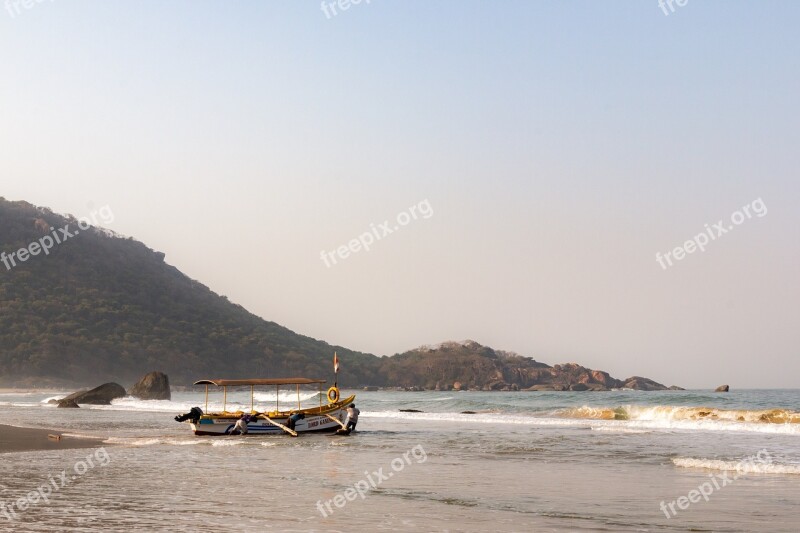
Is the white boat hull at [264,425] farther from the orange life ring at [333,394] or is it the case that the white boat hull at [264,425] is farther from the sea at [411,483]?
the orange life ring at [333,394]

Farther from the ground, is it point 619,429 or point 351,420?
point 351,420

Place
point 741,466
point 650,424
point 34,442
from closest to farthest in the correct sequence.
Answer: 1. point 741,466
2. point 34,442
3. point 650,424

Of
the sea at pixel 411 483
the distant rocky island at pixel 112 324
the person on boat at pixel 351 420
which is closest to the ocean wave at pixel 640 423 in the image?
the sea at pixel 411 483

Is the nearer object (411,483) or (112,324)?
(411,483)

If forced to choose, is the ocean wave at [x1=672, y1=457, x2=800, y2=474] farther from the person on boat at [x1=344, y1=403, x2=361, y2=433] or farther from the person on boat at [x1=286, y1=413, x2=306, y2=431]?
the person on boat at [x1=286, y1=413, x2=306, y2=431]

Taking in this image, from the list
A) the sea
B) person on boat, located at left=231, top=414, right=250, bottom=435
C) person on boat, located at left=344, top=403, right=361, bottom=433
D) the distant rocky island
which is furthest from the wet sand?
the distant rocky island

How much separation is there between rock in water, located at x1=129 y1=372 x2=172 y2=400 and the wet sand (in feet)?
178

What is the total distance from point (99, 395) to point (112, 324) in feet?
271

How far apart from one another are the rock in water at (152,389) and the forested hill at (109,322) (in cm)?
5822

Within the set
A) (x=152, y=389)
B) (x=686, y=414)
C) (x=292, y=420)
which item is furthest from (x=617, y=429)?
(x=152, y=389)

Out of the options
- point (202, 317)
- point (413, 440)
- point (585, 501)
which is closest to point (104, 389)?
point (413, 440)

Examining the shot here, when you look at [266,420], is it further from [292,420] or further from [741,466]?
[741,466]

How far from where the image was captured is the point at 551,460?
24.7 meters

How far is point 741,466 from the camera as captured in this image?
73.7ft
